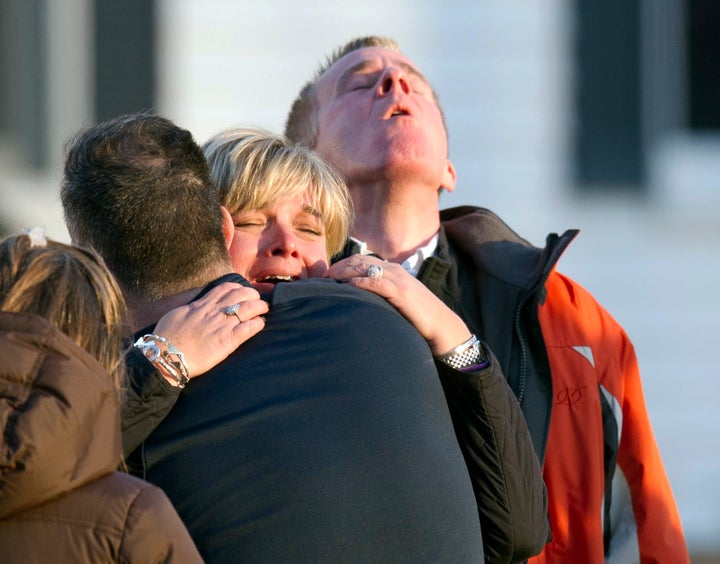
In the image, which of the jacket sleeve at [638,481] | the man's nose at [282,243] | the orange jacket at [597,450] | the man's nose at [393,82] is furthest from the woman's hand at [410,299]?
the man's nose at [393,82]

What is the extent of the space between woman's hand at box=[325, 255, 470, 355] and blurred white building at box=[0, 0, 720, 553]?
172 inches

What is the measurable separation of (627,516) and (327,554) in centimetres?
158

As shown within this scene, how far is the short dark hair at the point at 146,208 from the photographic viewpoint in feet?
7.54

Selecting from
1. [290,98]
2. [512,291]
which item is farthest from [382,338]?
[290,98]

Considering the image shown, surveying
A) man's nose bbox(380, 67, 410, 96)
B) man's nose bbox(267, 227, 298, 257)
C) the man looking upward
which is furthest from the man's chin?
man's nose bbox(380, 67, 410, 96)

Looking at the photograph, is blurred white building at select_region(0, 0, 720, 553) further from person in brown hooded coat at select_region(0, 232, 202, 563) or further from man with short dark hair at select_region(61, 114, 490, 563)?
person in brown hooded coat at select_region(0, 232, 202, 563)

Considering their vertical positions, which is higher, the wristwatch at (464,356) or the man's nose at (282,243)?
the man's nose at (282,243)

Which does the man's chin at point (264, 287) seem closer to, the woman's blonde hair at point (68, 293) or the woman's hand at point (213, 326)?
the woman's hand at point (213, 326)

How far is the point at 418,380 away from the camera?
222 cm

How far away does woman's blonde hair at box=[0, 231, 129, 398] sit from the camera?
1888 millimetres

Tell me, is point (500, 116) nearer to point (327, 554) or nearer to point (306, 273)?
point (306, 273)

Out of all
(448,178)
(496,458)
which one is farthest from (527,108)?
(496,458)

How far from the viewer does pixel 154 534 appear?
1796 mm

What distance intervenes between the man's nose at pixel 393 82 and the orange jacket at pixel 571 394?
A: 54cm
